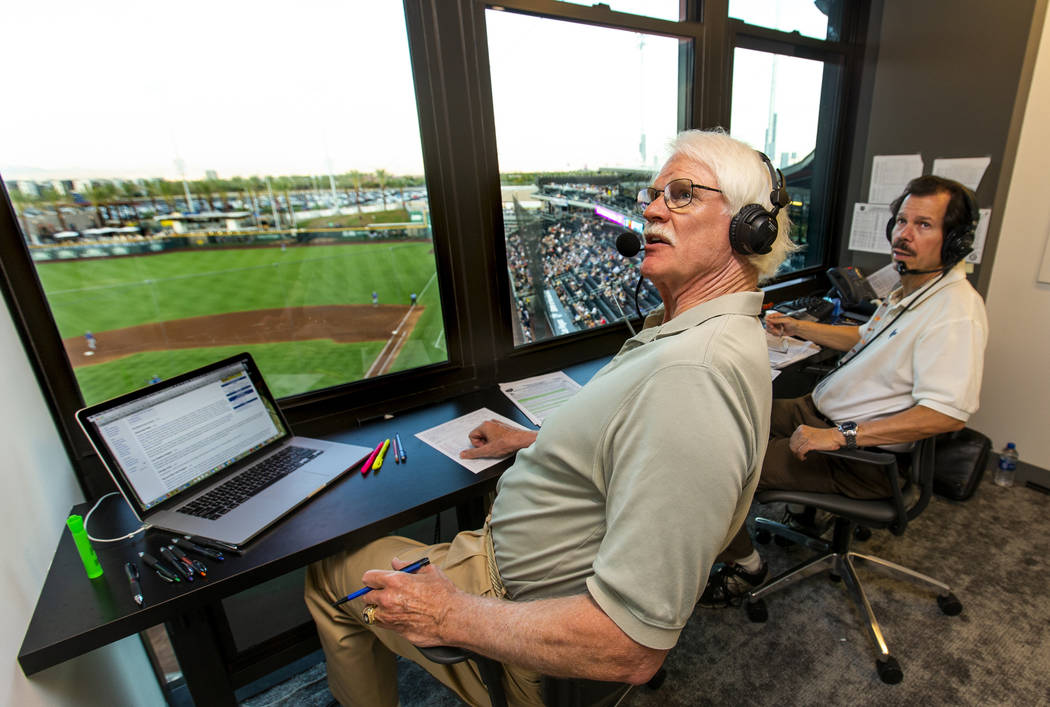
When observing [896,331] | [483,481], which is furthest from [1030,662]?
[483,481]

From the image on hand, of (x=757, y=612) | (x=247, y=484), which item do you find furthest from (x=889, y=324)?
(x=247, y=484)

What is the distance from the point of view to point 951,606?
170cm

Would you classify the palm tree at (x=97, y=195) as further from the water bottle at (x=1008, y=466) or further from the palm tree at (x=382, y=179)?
the water bottle at (x=1008, y=466)

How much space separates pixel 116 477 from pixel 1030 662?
2.58 m

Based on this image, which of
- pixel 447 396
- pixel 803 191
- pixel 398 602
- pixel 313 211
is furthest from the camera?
pixel 803 191

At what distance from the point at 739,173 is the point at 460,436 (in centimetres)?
100

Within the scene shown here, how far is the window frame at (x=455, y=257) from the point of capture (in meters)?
1.24

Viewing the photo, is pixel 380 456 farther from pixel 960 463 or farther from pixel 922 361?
pixel 960 463

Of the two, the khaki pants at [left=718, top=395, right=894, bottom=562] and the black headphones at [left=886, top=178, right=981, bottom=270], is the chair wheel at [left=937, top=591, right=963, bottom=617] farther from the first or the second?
the black headphones at [left=886, top=178, right=981, bottom=270]

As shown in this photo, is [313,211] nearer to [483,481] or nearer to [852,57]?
[483,481]

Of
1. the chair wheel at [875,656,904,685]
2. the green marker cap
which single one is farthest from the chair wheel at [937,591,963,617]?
the green marker cap

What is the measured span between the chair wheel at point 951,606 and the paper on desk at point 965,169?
181 cm

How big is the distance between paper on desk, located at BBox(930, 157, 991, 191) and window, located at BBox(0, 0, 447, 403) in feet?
8.60

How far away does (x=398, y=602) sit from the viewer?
869 millimetres
